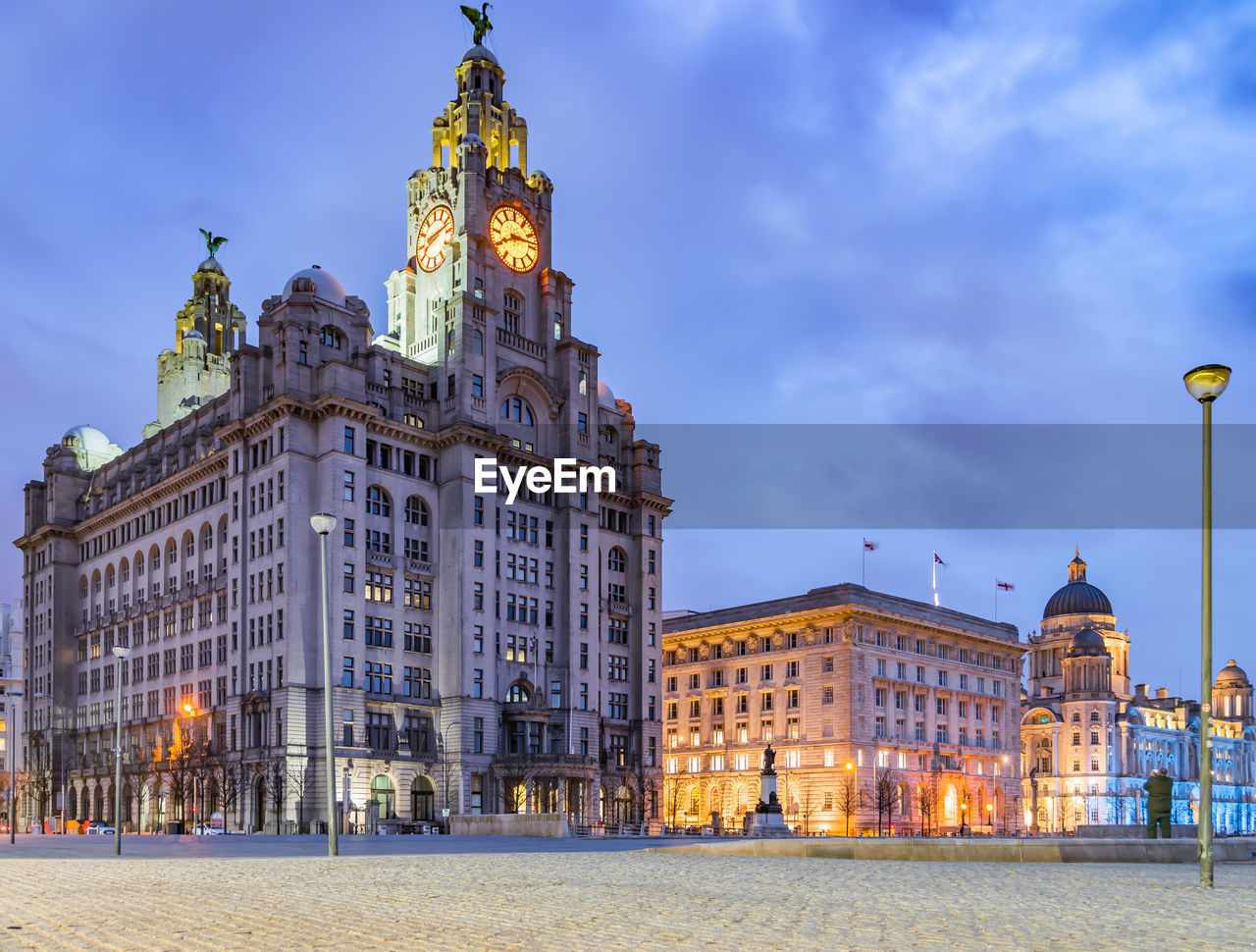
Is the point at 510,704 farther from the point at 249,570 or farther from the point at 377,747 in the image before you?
the point at 249,570

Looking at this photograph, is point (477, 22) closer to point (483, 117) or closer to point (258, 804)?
point (483, 117)

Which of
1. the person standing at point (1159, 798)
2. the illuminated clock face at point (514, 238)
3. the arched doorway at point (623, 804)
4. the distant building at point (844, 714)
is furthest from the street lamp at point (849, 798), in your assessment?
the person standing at point (1159, 798)

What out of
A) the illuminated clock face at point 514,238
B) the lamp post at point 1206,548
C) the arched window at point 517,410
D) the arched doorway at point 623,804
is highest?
the illuminated clock face at point 514,238

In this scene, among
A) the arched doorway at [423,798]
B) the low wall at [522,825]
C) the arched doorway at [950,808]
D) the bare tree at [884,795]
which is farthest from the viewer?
the arched doorway at [950,808]

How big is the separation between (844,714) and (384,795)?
4974 cm

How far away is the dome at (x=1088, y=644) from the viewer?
185625 millimetres

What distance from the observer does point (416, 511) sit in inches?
3888

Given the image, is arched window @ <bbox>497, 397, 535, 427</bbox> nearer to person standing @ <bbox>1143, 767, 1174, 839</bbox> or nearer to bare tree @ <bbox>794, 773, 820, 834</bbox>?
bare tree @ <bbox>794, 773, 820, 834</bbox>

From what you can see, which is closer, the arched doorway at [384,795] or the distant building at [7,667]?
the arched doorway at [384,795]

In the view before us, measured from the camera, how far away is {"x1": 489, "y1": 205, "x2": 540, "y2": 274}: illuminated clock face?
108875mm

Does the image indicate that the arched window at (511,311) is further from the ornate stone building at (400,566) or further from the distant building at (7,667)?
the distant building at (7,667)

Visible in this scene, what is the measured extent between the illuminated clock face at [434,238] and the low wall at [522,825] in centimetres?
5726

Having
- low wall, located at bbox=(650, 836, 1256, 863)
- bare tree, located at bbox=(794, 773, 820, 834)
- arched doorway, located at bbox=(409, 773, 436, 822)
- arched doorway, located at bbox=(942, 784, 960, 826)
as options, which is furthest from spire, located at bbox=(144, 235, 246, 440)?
low wall, located at bbox=(650, 836, 1256, 863)

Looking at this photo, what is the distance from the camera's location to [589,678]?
350 feet
